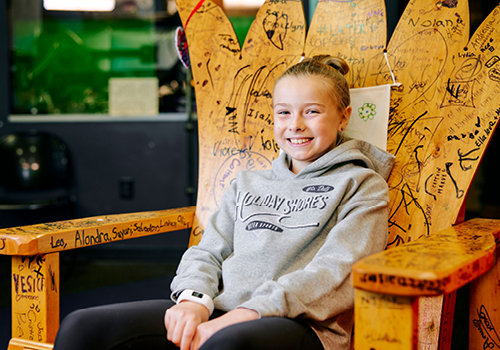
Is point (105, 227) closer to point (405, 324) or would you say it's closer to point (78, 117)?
point (405, 324)

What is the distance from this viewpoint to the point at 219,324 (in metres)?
0.74

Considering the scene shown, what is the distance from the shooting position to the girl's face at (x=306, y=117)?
95cm

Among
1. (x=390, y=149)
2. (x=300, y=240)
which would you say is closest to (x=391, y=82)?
(x=390, y=149)

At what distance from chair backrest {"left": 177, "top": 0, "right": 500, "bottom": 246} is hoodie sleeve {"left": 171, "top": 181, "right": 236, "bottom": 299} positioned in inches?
8.8

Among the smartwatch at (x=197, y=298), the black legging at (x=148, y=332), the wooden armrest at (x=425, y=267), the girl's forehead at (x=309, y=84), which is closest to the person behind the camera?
the wooden armrest at (x=425, y=267)

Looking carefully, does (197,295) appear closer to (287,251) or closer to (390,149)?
(287,251)

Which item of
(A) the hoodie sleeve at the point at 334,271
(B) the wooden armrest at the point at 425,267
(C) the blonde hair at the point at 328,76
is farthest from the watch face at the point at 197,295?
(C) the blonde hair at the point at 328,76

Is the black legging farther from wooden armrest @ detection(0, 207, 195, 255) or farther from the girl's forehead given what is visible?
the girl's forehead

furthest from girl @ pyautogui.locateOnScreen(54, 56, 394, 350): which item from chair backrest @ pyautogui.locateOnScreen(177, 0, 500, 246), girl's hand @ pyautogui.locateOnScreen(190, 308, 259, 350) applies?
chair backrest @ pyautogui.locateOnScreen(177, 0, 500, 246)

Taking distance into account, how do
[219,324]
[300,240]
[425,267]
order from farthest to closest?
1. [300,240]
2. [219,324]
3. [425,267]

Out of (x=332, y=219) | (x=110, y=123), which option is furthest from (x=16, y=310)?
(x=110, y=123)

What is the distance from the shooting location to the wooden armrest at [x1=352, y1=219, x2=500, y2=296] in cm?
52

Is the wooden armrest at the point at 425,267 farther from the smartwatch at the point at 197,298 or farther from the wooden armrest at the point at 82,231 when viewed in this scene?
the wooden armrest at the point at 82,231

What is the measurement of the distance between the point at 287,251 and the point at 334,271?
0.13 meters
